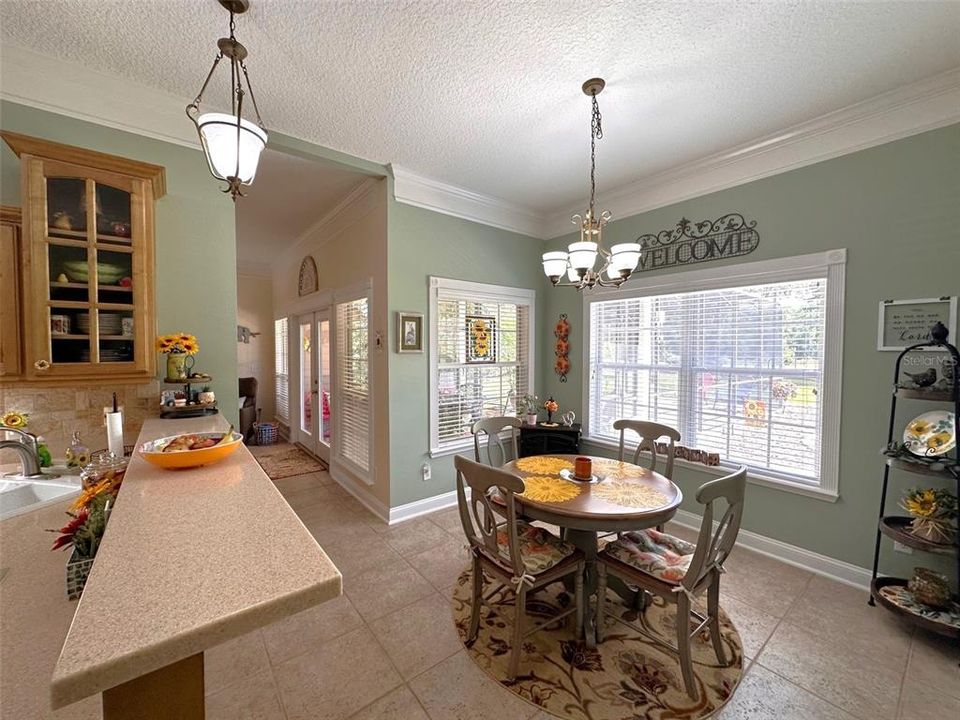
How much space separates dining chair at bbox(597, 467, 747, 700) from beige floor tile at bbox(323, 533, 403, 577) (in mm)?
1486

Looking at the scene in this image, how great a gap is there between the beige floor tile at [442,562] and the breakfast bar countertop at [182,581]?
168cm

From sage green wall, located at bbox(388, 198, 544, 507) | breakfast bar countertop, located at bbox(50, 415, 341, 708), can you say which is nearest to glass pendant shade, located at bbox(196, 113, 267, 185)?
breakfast bar countertop, located at bbox(50, 415, 341, 708)

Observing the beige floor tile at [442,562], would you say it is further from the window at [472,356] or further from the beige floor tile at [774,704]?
the beige floor tile at [774,704]

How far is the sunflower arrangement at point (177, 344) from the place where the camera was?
82.9 inches

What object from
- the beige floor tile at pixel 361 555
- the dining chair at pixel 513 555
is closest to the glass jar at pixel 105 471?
the dining chair at pixel 513 555

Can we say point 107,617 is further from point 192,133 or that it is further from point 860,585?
point 860,585

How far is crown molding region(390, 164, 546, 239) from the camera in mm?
3203

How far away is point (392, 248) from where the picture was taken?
3.18 meters

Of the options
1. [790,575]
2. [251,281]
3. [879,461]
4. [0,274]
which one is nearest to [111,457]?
[0,274]

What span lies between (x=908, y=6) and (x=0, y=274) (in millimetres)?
4090

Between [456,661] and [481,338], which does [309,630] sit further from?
[481,338]

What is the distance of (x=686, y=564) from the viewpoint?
5.88 ft

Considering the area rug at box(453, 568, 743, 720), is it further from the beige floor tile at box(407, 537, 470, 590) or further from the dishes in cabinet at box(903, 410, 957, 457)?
the dishes in cabinet at box(903, 410, 957, 457)

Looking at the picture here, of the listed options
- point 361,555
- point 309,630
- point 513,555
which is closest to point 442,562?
point 361,555
